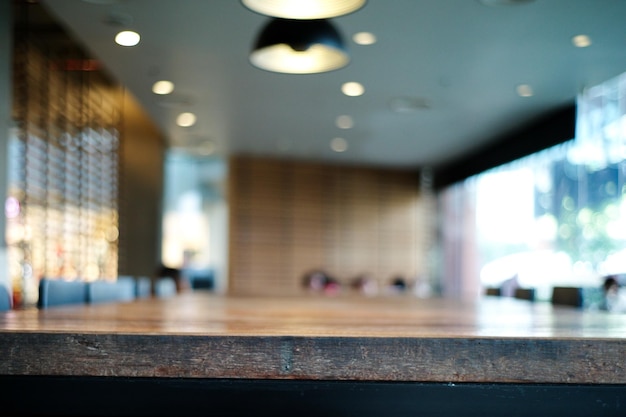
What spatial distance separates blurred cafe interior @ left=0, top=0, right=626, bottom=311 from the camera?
5.24m

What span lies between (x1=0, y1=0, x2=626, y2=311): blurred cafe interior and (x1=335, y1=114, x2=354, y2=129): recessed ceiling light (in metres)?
0.01

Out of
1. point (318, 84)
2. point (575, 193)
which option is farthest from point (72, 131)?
point (575, 193)

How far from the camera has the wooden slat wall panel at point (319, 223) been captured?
38.3 ft

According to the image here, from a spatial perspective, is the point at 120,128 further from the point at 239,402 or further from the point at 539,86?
the point at 239,402

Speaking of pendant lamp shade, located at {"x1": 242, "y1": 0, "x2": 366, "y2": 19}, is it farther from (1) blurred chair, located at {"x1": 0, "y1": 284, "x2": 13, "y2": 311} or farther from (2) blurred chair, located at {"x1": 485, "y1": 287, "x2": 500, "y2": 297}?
(2) blurred chair, located at {"x1": 485, "y1": 287, "x2": 500, "y2": 297}

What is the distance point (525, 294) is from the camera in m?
4.65

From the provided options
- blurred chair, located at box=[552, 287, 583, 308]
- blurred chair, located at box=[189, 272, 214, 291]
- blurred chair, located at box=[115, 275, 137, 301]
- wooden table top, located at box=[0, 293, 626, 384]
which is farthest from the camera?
blurred chair, located at box=[189, 272, 214, 291]

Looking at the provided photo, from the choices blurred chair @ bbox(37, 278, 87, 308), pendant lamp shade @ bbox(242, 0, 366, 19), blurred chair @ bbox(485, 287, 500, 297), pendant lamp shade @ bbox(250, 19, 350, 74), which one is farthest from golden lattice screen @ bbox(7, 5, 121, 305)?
pendant lamp shade @ bbox(242, 0, 366, 19)

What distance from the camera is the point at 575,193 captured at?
27.0 ft

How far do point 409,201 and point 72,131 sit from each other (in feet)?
22.5

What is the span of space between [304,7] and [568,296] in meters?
2.07

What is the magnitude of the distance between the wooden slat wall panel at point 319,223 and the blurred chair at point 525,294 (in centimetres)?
694

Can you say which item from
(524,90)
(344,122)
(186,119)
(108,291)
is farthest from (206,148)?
(108,291)

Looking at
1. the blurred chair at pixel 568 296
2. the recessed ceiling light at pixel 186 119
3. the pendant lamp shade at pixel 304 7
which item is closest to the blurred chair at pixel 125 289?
the pendant lamp shade at pixel 304 7
